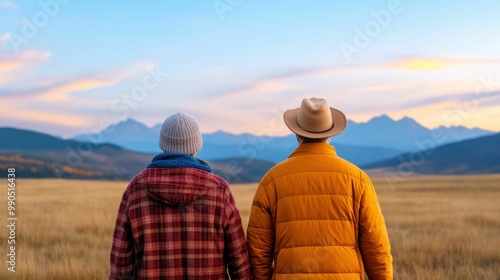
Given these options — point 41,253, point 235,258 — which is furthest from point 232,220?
point 41,253

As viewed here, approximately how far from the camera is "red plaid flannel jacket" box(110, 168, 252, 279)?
3996mm

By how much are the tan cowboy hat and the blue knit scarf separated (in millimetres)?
773

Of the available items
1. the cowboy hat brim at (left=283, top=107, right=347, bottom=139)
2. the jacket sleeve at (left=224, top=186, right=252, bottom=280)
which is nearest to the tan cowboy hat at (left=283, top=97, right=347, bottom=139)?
the cowboy hat brim at (left=283, top=107, right=347, bottom=139)

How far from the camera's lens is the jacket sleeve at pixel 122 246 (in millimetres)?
4129

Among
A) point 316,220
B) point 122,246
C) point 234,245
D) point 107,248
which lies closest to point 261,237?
point 234,245

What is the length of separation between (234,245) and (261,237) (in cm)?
21

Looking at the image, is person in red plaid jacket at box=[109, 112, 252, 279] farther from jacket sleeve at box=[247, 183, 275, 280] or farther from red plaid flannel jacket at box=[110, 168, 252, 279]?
jacket sleeve at box=[247, 183, 275, 280]

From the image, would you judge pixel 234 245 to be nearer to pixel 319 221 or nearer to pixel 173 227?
pixel 173 227

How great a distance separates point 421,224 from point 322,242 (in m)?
12.5

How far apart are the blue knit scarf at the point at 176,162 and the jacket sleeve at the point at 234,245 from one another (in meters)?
0.28

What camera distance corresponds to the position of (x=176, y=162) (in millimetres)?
4016

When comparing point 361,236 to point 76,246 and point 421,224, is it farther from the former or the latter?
point 421,224

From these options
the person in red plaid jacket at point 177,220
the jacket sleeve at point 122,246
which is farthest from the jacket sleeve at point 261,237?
the jacket sleeve at point 122,246

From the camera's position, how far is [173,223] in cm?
404
